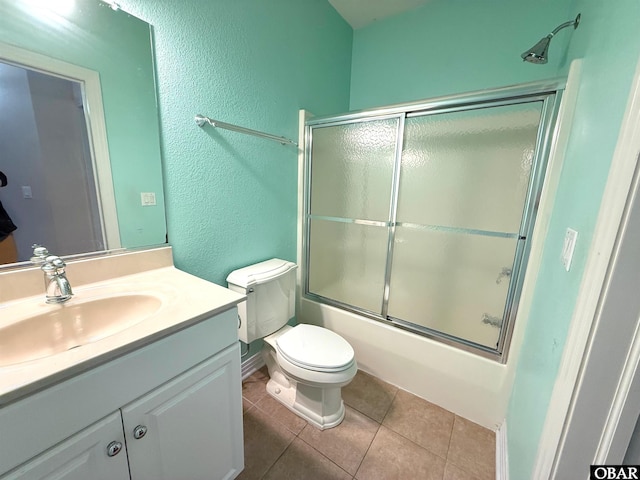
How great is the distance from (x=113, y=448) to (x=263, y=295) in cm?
88

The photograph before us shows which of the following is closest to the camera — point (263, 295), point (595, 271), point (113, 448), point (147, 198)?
point (595, 271)

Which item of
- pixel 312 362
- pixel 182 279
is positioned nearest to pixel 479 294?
pixel 312 362

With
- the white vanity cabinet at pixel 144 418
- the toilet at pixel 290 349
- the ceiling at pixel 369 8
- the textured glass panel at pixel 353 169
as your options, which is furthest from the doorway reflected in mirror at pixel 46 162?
the ceiling at pixel 369 8

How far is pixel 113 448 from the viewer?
0.63 m

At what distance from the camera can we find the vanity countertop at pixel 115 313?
0.50 meters

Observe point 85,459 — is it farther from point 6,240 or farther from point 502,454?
point 502,454

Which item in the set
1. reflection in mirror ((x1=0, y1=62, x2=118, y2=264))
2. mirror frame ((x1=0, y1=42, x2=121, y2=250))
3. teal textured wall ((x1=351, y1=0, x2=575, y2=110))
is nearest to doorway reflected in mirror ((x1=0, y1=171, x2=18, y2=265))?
reflection in mirror ((x1=0, y1=62, x2=118, y2=264))

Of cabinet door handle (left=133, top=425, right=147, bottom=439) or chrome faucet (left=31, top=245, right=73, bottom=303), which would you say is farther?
chrome faucet (left=31, top=245, right=73, bottom=303)

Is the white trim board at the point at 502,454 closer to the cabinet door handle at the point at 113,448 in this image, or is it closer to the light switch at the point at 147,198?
the cabinet door handle at the point at 113,448

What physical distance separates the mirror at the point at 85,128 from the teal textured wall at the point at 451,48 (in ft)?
5.57

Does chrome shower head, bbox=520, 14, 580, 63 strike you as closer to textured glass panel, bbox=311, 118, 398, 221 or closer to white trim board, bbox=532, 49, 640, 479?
textured glass panel, bbox=311, 118, 398, 221

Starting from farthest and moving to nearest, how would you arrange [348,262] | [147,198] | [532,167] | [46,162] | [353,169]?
[348,262], [353,169], [532,167], [147,198], [46,162]

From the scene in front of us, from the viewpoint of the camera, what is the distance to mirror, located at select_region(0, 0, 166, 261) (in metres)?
0.80

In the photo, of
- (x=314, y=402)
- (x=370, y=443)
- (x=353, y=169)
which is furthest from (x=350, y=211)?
(x=370, y=443)
